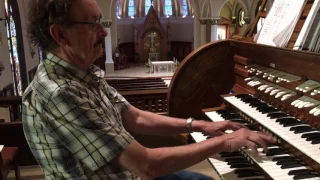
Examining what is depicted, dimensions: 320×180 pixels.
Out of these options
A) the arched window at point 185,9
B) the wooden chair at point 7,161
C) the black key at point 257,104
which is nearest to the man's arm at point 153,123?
the black key at point 257,104

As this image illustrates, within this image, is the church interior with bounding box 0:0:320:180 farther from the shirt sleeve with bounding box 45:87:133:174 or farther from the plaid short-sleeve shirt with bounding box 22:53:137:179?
the shirt sleeve with bounding box 45:87:133:174

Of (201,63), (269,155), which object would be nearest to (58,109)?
(269,155)

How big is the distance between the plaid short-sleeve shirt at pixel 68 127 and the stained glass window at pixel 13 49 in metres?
8.14

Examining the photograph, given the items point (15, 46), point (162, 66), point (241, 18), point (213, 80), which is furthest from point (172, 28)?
point (213, 80)

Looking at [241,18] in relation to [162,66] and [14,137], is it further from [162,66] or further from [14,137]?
[14,137]

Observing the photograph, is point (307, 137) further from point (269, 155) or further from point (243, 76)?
point (243, 76)

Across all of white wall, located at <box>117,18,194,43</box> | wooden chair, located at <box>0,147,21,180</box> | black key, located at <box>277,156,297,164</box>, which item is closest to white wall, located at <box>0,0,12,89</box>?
wooden chair, located at <box>0,147,21,180</box>

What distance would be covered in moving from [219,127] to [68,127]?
36.5 inches

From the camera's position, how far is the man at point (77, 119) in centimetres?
123

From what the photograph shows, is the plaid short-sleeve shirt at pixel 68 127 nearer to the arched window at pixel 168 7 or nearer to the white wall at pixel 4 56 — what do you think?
the white wall at pixel 4 56

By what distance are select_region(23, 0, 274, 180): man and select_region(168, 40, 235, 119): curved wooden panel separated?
1216mm

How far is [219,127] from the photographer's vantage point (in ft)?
6.08

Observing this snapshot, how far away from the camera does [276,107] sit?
200cm

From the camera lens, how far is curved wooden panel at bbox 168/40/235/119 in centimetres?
264
